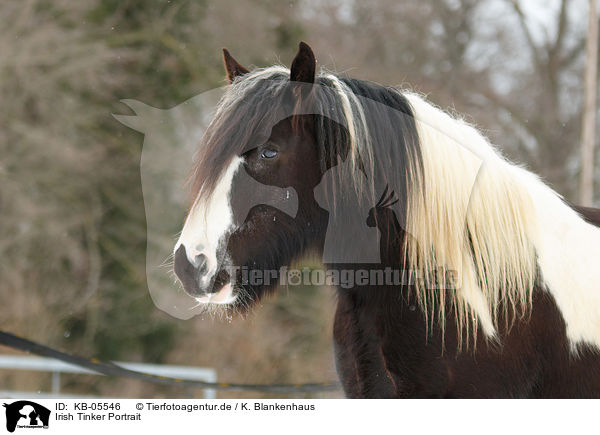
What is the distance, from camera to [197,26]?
393 inches

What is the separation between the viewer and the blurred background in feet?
30.6

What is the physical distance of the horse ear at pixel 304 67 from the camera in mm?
2189

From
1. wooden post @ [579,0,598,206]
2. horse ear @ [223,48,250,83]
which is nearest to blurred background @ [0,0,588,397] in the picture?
wooden post @ [579,0,598,206]

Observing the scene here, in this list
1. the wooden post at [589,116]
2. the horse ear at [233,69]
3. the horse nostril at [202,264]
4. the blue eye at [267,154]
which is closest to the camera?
the horse nostril at [202,264]

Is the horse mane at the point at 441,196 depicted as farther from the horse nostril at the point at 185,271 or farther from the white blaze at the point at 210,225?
the horse nostril at the point at 185,271

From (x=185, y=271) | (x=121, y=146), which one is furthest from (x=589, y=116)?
(x=185, y=271)

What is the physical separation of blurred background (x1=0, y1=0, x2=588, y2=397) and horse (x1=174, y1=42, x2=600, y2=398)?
650cm

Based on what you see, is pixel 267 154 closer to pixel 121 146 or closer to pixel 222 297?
pixel 222 297

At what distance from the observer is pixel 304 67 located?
2221 millimetres
